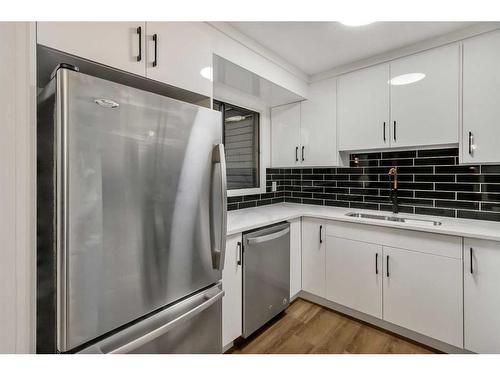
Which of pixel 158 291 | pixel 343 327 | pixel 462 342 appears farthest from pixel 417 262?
pixel 158 291

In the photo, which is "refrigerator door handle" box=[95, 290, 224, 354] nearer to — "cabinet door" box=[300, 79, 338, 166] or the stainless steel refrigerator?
the stainless steel refrigerator

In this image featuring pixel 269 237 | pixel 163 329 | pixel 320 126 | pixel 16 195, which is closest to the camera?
pixel 16 195

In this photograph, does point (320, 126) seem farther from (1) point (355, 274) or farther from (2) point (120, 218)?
(2) point (120, 218)

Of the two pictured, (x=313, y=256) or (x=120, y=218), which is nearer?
(x=120, y=218)

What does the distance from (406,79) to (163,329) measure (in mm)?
2364

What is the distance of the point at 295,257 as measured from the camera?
7.22 feet

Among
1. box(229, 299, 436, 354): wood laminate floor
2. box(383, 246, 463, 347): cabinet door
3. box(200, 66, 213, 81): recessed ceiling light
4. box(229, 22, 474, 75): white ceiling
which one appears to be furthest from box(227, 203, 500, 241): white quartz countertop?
box(229, 22, 474, 75): white ceiling

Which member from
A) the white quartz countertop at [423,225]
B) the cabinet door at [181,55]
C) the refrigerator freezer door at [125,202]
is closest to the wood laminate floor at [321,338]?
the white quartz countertop at [423,225]

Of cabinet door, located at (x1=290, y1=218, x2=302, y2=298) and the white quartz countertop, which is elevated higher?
the white quartz countertop

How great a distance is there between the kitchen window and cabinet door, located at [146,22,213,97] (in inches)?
34.0

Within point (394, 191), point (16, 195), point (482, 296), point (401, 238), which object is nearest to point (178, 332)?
point (16, 195)

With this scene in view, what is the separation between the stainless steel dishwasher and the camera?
1.69 metres

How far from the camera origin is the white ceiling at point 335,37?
1622mm

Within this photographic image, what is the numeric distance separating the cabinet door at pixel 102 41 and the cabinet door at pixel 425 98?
1.91 m
